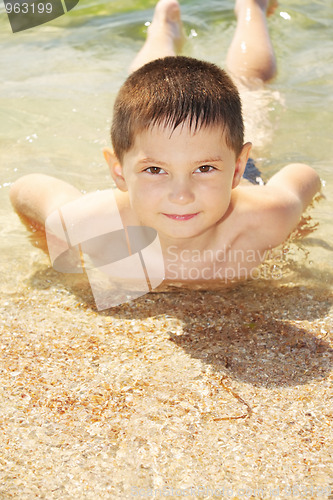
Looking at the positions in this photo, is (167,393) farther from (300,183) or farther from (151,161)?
(300,183)

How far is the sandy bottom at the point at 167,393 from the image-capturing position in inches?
60.7

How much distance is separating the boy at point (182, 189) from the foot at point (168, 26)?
1.56 m

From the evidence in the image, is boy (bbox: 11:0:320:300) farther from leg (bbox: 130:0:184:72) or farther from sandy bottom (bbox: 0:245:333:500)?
leg (bbox: 130:0:184:72)

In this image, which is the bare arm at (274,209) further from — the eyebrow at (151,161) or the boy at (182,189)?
the eyebrow at (151,161)

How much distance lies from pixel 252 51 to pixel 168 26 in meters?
0.69

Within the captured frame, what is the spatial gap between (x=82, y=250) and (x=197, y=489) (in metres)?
1.40

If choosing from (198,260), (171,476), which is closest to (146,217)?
(198,260)

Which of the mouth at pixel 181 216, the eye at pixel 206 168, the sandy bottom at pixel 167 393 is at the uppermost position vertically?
the eye at pixel 206 168

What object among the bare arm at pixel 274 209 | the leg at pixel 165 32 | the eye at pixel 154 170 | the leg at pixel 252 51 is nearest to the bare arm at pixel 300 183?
the bare arm at pixel 274 209

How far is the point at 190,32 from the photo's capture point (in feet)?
17.3

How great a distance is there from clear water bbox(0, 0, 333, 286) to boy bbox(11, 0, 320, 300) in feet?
0.75

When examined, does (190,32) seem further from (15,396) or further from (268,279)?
(15,396)

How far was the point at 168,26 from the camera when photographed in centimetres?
431

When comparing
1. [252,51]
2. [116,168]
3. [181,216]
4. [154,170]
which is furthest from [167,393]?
[252,51]
